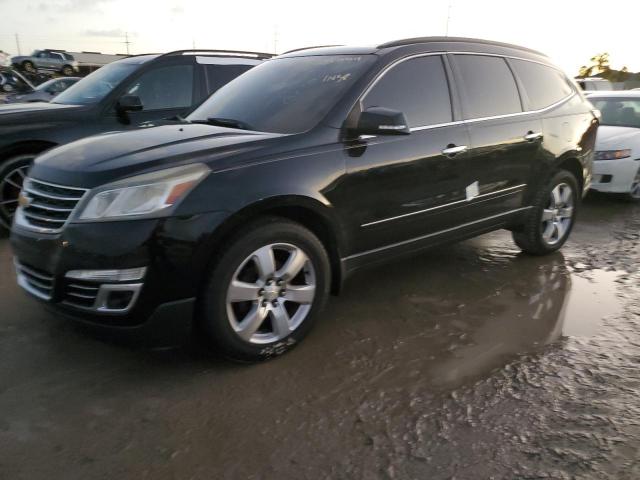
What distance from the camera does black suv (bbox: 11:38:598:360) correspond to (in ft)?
8.67

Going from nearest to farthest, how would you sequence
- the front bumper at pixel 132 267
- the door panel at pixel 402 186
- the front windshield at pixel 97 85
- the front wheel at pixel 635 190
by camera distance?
the front bumper at pixel 132 267
the door panel at pixel 402 186
the front windshield at pixel 97 85
the front wheel at pixel 635 190

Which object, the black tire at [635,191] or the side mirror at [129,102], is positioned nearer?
the side mirror at [129,102]

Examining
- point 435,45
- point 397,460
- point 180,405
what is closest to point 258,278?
point 180,405

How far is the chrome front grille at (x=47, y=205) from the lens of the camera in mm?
2748

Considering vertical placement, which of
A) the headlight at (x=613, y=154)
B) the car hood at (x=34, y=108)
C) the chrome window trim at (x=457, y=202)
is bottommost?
the headlight at (x=613, y=154)

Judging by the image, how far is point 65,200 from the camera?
2779 millimetres

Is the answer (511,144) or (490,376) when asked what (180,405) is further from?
(511,144)

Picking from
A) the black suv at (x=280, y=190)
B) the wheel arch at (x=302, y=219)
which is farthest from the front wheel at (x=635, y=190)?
the wheel arch at (x=302, y=219)

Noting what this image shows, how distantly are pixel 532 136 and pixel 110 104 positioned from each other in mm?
4140

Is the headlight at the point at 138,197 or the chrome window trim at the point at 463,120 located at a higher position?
the chrome window trim at the point at 463,120

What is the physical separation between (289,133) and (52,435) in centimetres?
198

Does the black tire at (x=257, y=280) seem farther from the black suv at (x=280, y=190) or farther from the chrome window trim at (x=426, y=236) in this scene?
the chrome window trim at (x=426, y=236)

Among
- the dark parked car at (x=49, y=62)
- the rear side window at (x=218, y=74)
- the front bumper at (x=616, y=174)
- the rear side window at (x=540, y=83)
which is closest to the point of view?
the rear side window at (x=540, y=83)

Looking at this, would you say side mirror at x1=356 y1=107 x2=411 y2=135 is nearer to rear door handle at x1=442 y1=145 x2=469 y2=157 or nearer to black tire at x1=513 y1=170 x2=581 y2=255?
rear door handle at x1=442 y1=145 x2=469 y2=157
